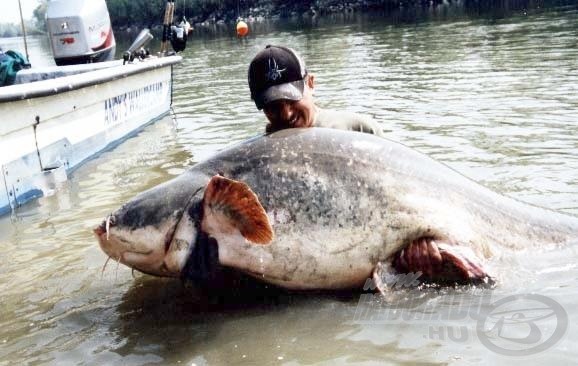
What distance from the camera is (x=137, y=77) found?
893cm

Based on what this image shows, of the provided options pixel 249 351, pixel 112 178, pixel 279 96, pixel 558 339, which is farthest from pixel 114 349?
pixel 112 178

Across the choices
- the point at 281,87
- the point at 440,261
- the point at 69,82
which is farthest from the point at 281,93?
the point at 69,82

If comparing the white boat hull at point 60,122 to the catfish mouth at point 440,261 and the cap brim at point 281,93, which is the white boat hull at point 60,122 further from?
the catfish mouth at point 440,261

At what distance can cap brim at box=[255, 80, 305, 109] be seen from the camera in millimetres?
3504

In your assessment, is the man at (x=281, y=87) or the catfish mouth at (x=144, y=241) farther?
the man at (x=281, y=87)

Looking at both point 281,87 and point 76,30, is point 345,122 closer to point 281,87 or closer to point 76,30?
point 281,87

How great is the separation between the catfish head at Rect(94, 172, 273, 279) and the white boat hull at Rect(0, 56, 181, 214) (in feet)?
9.18

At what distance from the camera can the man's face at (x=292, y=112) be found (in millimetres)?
3604

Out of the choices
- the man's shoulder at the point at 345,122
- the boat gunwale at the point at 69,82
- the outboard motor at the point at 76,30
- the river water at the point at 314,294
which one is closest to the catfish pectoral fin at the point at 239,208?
the river water at the point at 314,294

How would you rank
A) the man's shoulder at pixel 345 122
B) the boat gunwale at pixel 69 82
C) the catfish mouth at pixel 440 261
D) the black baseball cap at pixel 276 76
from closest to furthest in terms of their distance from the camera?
the catfish mouth at pixel 440 261 → the black baseball cap at pixel 276 76 → the man's shoulder at pixel 345 122 → the boat gunwale at pixel 69 82

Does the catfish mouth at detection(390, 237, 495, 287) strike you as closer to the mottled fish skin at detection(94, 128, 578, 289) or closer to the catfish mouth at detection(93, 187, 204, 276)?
the mottled fish skin at detection(94, 128, 578, 289)

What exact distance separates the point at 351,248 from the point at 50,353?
156 cm

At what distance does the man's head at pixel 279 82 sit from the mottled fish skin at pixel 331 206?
19 cm

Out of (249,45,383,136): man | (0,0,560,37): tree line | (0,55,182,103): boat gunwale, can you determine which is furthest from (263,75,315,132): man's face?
(0,0,560,37): tree line
